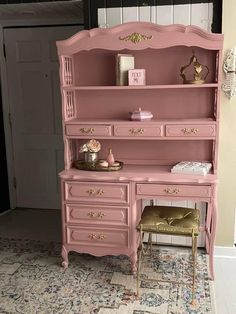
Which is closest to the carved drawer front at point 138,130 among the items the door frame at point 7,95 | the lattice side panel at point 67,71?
the lattice side panel at point 67,71

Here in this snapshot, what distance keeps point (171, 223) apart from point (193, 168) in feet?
1.49

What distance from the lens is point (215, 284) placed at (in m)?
2.69

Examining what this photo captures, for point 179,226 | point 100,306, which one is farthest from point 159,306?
point 179,226

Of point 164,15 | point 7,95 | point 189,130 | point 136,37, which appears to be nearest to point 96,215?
point 189,130

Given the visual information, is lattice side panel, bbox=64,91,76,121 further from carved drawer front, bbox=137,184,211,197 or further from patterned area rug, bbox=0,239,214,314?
patterned area rug, bbox=0,239,214,314

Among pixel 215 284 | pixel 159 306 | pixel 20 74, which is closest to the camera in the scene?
pixel 159 306

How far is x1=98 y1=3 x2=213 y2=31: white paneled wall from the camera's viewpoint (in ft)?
9.42

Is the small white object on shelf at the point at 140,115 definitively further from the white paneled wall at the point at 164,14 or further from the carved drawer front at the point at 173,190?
the white paneled wall at the point at 164,14

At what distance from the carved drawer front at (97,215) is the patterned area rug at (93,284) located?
1.33ft

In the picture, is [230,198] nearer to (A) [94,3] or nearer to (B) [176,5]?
(B) [176,5]

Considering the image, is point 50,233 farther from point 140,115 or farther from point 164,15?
point 164,15

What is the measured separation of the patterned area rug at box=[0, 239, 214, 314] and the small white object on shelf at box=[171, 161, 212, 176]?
2.62 ft

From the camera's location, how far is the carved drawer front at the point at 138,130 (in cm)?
279

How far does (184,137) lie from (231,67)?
67cm
